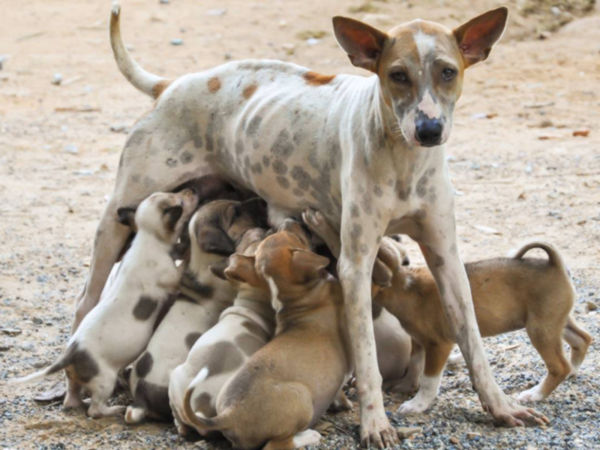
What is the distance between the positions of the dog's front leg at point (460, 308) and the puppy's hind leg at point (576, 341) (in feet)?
2.18

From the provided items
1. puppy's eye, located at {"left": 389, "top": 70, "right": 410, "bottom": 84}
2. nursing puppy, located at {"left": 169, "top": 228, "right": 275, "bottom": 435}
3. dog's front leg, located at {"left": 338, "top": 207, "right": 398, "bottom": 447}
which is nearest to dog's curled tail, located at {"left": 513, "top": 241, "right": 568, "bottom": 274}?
dog's front leg, located at {"left": 338, "top": 207, "right": 398, "bottom": 447}

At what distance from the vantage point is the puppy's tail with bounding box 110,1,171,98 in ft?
19.7

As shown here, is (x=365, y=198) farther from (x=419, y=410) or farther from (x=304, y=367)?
(x=419, y=410)

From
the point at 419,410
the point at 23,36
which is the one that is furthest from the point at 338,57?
the point at 419,410

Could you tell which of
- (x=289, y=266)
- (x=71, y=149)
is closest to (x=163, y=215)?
(x=289, y=266)

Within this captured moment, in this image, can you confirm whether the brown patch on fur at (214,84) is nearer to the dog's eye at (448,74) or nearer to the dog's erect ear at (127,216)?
the dog's erect ear at (127,216)

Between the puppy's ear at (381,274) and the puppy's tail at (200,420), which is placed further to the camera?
the puppy's ear at (381,274)

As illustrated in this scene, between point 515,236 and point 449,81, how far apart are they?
4.06 m

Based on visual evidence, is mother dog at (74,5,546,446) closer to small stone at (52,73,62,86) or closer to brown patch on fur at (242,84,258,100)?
brown patch on fur at (242,84,258,100)

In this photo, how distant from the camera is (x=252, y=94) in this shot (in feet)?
18.1

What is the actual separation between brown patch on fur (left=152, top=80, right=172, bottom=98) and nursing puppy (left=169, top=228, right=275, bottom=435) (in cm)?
144

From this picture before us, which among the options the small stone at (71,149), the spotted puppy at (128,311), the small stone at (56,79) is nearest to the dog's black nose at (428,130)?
the spotted puppy at (128,311)

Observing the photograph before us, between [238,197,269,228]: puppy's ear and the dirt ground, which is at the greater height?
[238,197,269,228]: puppy's ear

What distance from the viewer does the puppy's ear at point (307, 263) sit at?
473 cm
